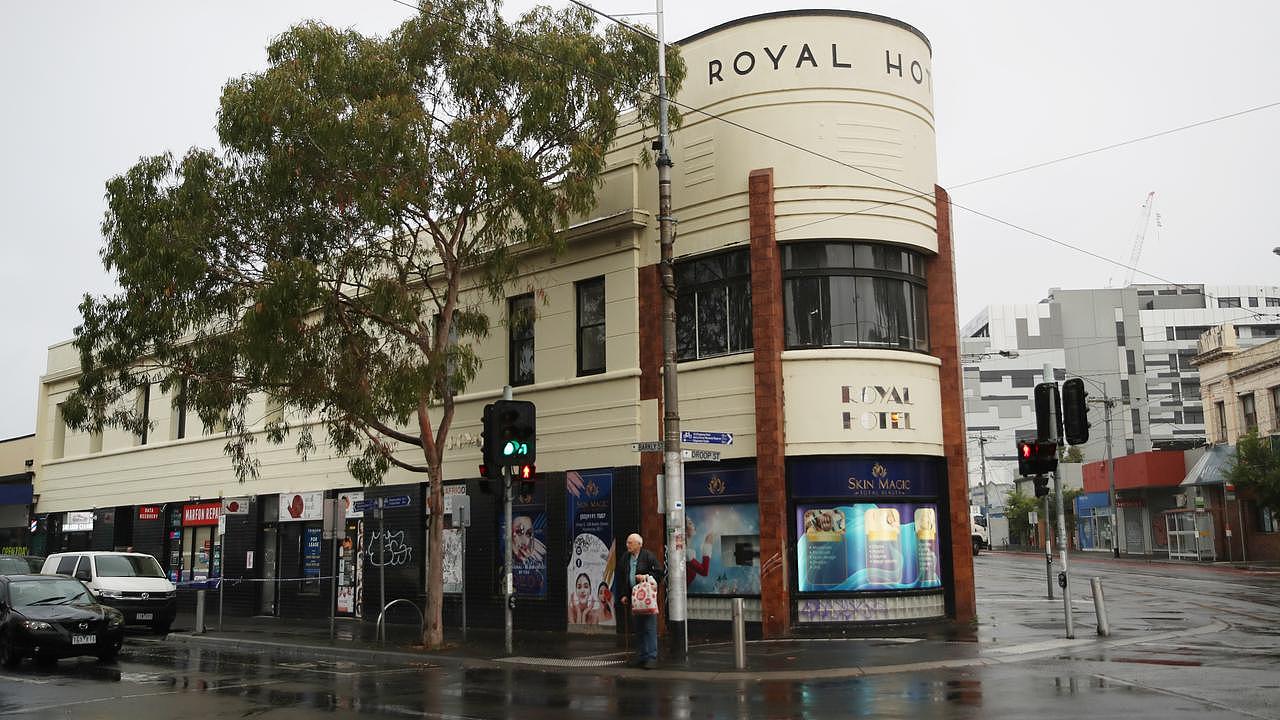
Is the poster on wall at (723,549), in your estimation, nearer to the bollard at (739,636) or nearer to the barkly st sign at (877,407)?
the barkly st sign at (877,407)

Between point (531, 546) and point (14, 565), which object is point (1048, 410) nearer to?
point (531, 546)

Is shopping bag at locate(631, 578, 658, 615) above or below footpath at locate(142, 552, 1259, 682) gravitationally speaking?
above

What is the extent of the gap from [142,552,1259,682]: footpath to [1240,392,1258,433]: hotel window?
29.9 m

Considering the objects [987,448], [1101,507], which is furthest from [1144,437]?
[1101,507]

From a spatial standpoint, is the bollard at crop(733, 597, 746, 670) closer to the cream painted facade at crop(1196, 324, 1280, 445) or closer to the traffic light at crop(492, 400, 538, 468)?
the traffic light at crop(492, 400, 538, 468)

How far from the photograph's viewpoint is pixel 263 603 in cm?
3075

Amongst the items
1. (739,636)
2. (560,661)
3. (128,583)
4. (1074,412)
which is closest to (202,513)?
(128,583)

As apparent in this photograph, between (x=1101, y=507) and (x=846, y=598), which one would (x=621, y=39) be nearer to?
(x=846, y=598)

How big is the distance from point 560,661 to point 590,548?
5.18 m

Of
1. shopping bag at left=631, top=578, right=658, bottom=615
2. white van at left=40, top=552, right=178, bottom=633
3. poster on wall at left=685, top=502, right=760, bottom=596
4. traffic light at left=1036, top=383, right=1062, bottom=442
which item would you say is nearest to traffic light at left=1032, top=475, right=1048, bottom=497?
traffic light at left=1036, top=383, right=1062, bottom=442

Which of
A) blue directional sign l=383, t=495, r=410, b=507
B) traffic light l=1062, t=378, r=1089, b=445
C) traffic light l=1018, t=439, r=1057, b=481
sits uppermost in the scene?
traffic light l=1062, t=378, r=1089, b=445

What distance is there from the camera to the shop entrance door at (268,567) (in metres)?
30.5

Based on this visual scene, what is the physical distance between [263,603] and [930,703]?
23634 mm

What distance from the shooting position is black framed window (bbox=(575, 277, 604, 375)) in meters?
23.1
